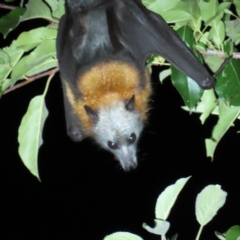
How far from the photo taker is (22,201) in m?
15.4

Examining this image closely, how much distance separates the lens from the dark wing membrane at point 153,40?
120 inches

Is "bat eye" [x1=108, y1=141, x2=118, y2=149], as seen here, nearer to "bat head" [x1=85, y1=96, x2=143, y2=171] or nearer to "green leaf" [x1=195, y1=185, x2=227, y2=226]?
"bat head" [x1=85, y1=96, x2=143, y2=171]

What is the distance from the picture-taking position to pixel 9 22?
2.73 metres

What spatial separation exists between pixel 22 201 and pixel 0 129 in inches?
174

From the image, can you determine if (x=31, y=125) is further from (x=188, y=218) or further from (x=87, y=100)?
(x=188, y=218)

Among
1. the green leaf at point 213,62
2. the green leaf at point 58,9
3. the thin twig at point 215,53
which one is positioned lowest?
the green leaf at point 213,62

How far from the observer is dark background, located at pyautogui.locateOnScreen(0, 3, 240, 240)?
11.2 m

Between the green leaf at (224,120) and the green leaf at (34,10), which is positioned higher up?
the green leaf at (34,10)

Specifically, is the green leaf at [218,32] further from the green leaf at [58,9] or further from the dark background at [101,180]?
the dark background at [101,180]

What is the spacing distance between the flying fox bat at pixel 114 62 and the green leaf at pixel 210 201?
2.92ft

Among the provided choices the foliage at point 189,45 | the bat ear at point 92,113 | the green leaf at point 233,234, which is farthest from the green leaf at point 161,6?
the green leaf at point 233,234

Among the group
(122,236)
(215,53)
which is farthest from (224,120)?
(122,236)

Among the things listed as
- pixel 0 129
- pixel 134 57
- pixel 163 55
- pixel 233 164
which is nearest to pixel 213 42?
pixel 163 55

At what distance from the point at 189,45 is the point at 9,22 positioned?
3.26 ft
